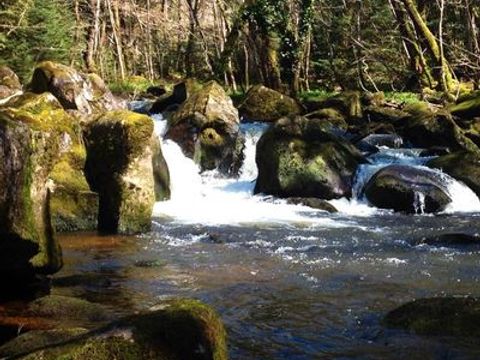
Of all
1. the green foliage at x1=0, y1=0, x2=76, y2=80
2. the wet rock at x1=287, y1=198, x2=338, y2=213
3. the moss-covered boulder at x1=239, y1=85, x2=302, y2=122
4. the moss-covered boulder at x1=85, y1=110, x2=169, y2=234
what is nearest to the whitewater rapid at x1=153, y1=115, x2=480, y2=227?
the wet rock at x1=287, y1=198, x2=338, y2=213

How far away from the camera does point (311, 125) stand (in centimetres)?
1634

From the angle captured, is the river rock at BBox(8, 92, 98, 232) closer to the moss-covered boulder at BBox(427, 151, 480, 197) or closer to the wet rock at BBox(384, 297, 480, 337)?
the wet rock at BBox(384, 297, 480, 337)

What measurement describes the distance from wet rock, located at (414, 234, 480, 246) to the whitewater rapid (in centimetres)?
224

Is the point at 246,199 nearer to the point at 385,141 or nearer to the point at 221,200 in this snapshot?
the point at 221,200

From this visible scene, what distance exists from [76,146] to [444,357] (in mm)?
8058

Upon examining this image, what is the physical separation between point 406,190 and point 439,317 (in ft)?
28.9

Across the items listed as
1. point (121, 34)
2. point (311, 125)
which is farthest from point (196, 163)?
point (121, 34)

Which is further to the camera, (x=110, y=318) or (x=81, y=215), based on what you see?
(x=81, y=215)

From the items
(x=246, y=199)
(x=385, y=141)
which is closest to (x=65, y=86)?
(x=246, y=199)

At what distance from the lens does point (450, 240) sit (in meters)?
10.2

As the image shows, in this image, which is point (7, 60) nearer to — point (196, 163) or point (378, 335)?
point (196, 163)

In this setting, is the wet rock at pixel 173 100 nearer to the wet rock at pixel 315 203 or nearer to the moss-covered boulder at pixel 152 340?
the wet rock at pixel 315 203

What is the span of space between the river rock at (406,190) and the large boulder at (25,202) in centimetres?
908

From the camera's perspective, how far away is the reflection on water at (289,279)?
18.4 feet
